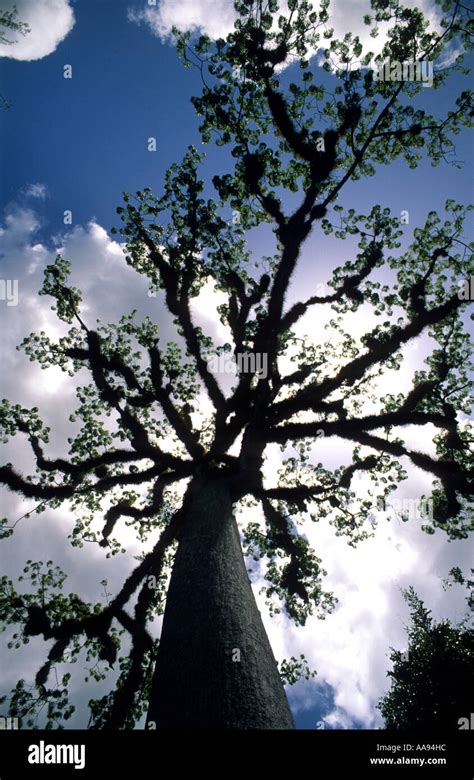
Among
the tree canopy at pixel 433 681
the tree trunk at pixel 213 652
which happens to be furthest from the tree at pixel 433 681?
the tree trunk at pixel 213 652

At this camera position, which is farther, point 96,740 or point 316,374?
point 316,374

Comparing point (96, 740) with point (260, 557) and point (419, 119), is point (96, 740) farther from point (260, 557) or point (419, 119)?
point (419, 119)

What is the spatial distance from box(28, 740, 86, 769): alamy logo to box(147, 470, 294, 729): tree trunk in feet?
2.43

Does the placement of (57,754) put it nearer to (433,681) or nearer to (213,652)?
(213,652)

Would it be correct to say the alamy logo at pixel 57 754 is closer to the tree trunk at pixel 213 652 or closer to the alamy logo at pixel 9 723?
the tree trunk at pixel 213 652

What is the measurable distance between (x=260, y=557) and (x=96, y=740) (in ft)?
35.9

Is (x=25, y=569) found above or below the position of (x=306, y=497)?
below

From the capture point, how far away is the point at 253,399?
35.1ft

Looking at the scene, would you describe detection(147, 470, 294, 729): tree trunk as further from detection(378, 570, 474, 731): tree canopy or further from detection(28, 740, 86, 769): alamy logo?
detection(378, 570, 474, 731): tree canopy

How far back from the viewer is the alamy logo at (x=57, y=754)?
12.6 feet

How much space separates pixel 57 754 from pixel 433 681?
18.9 metres

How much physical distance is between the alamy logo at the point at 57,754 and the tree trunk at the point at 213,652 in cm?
74

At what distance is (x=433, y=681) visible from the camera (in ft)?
53.9

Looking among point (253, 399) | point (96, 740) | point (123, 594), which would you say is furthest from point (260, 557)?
point (96, 740)
